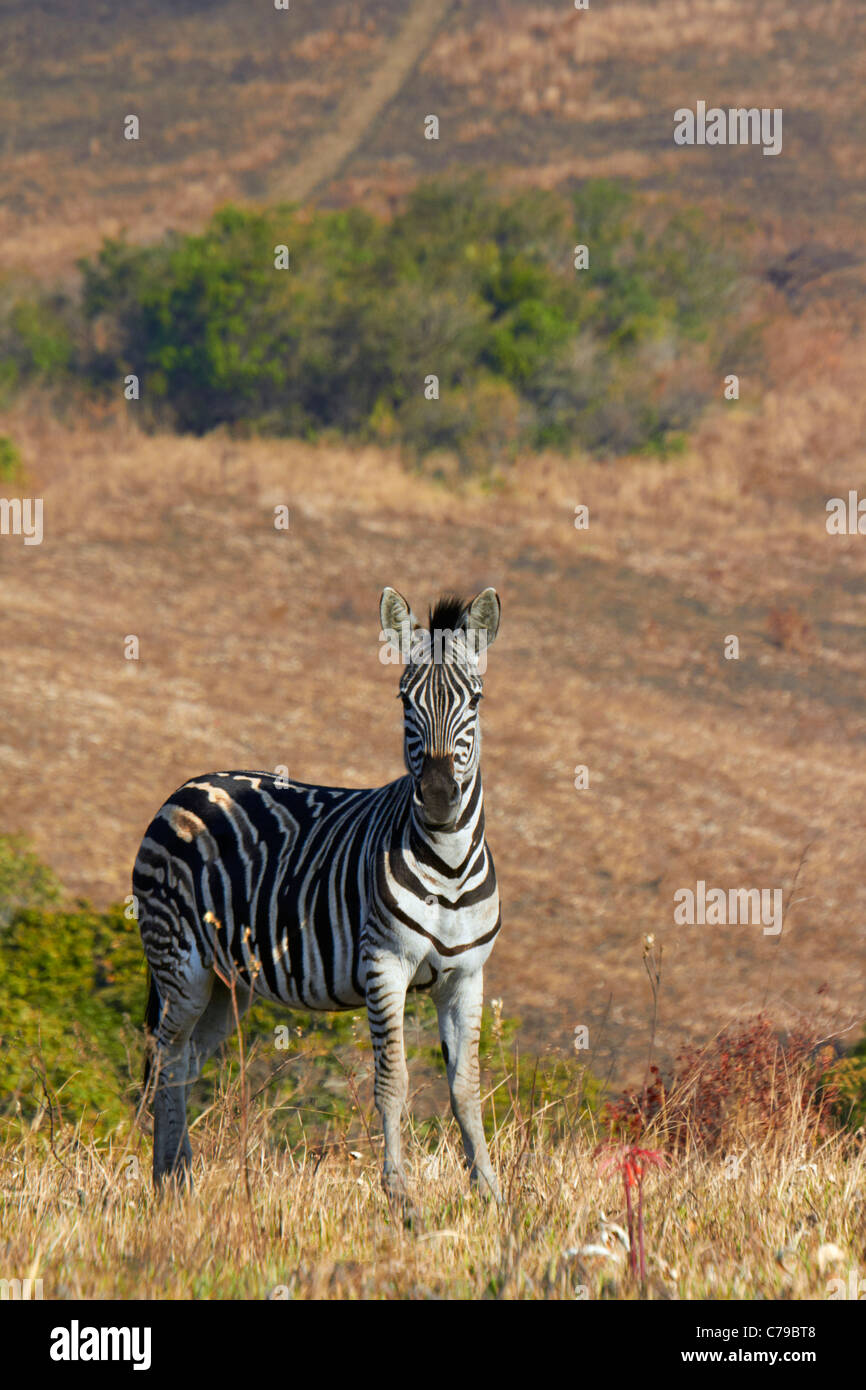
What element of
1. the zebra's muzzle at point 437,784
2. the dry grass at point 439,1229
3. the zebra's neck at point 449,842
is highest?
the zebra's muzzle at point 437,784

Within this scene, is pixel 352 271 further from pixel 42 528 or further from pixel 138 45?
pixel 138 45

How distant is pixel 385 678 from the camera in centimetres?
2419

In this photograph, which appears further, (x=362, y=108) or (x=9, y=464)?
(x=362, y=108)

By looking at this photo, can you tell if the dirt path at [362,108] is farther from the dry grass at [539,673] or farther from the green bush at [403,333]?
the dry grass at [539,673]

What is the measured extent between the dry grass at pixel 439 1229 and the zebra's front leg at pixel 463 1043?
0.21 metres

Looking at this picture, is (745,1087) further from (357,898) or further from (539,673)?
(539,673)

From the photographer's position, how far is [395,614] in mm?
5734

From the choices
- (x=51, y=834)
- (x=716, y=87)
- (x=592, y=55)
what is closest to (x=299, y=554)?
(x=51, y=834)

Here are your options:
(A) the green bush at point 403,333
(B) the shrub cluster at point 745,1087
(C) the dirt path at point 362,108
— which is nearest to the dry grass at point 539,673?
(A) the green bush at point 403,333

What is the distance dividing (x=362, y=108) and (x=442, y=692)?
212ft

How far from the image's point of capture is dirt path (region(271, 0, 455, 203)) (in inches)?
2277

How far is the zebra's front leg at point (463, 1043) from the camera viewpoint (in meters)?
5.68

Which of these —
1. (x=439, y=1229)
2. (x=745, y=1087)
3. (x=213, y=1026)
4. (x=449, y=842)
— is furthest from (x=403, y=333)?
(x=439, y=1229)

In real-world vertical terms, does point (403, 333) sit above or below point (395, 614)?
above
